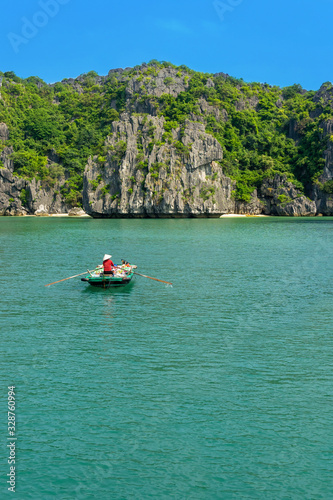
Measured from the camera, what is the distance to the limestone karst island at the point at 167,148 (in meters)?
114

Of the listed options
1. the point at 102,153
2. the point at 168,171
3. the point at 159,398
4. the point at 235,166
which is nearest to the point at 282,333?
the point at 159,398

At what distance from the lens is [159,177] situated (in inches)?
4407

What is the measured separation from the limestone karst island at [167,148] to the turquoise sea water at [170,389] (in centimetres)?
8534

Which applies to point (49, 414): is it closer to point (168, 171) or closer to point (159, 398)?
point (159, 398)

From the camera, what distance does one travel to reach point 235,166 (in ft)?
431

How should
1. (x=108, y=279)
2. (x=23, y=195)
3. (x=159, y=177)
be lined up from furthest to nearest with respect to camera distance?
(x=23, y=195)
(x=159, y=177)
(x=108, y=279)

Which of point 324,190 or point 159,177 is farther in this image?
point 324,190

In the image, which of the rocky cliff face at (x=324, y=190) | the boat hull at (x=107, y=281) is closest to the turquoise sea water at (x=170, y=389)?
the boat hull at (x=107, y=281)

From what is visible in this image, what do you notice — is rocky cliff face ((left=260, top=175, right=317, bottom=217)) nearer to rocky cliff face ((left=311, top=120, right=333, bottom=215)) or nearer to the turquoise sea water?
rocky cliff face ((left=311, top=120, right=333, bottom=215))

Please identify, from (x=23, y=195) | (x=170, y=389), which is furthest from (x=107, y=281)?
(x=23, y=195)

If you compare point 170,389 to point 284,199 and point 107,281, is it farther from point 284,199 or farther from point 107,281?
→ point 284,199

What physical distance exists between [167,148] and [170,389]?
104 m

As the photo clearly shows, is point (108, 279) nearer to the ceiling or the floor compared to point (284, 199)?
nearer to the floor

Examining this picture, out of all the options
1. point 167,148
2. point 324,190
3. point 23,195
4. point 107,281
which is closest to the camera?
point 107,281
